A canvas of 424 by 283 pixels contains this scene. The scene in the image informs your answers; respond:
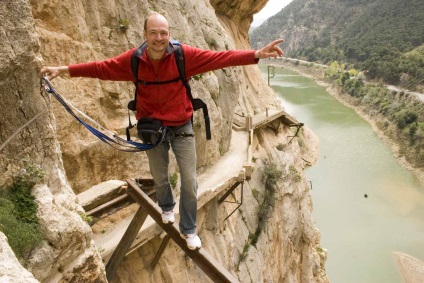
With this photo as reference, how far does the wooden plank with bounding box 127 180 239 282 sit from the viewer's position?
3.95 m

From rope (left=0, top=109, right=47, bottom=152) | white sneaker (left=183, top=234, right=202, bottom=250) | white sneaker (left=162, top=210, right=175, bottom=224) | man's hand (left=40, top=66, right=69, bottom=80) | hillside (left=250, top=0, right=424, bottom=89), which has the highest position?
man's hand (left=40, top=66, right=69, bottom=80)

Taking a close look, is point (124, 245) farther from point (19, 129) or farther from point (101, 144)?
point (19, 129)

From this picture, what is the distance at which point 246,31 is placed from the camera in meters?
27.0

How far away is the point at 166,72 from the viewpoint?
390 centimetres

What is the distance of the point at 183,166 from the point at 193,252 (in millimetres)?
1016

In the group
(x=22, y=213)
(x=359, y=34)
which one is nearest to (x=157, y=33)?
(x=22, y=213)

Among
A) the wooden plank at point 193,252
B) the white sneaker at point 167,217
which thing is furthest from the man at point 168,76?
the white sneaker at point 167,217

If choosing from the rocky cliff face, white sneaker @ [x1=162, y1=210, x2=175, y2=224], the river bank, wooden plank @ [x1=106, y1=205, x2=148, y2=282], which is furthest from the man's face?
the river bank

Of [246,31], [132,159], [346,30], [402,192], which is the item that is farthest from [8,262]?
[346,30]

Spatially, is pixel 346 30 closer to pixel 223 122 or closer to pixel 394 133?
pixel 394 133

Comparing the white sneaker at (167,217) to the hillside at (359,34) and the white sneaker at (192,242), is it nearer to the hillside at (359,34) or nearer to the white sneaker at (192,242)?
the white sneaker at (192,242)

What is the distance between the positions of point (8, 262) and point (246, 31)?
26456 millimetres

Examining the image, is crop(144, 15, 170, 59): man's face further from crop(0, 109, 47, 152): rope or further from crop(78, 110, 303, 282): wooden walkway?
crop(78, 110, 303, 282): wooden walkway

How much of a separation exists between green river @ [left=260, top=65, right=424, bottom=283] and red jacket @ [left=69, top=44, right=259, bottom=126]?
2140 cm
